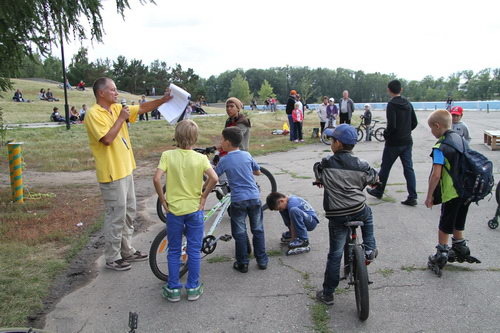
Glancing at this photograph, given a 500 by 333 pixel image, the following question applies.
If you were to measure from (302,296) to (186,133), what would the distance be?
73.3 inches

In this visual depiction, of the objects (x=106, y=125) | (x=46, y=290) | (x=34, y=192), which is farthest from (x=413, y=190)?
(x=34, y=192)

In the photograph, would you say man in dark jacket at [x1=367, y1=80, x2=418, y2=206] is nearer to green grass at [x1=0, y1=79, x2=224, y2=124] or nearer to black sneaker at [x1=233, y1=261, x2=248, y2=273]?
black sneaker at [x1=233, y1=261, x2=248, y2=273]

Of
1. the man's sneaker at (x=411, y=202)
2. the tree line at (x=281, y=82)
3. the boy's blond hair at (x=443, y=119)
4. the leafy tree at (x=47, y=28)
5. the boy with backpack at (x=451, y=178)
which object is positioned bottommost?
the man's sneaker at (x=411, y=202)

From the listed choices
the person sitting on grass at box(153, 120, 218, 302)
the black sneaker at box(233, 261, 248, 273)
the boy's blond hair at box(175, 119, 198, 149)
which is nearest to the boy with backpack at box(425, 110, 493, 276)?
the black sneaker at box(233, 261, 248, 273)

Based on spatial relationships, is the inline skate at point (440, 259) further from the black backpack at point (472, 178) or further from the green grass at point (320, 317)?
the green grass at point (320, 317)

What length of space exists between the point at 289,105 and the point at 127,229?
41.2 ft

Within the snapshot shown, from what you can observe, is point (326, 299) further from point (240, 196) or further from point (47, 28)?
point (47, 28)

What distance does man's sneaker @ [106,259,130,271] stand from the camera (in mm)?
4728

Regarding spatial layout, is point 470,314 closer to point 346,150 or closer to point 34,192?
point 346,150

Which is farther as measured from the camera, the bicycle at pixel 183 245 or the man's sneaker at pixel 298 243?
the man's sneaker at pixel 298 243

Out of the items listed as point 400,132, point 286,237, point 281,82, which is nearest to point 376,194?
point 400,132

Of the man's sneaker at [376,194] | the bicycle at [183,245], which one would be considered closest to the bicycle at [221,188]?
the bicycle at [183,245]

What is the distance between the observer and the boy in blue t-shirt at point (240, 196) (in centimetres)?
452

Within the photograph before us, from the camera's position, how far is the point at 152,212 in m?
7.21
